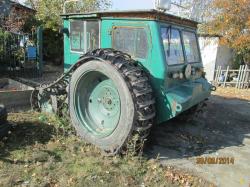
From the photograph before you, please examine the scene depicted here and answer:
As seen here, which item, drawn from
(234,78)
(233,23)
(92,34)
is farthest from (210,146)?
(233,23)

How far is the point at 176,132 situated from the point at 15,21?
8.96m

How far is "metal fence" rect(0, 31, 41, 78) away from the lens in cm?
915

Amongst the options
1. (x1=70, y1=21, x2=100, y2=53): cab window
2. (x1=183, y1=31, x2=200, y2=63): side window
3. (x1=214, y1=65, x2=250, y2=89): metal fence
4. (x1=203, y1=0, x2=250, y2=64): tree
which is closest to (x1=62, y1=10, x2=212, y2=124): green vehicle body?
(x1=70, y1=21, x2=100, y2=53): cab window

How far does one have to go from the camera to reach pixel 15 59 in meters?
9.51

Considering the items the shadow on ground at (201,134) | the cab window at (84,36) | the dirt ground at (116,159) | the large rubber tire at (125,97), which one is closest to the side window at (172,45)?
the large rubber tire at (125,97)

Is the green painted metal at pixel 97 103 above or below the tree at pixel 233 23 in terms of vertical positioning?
below

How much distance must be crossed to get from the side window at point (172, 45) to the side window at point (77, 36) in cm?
168

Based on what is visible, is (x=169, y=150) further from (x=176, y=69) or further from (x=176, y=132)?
(x=176, y=69)

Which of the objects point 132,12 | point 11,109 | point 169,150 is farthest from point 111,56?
point 11,109

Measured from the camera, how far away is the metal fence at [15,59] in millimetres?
9148

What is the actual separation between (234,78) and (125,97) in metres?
11.9

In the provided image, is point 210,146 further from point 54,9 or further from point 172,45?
point 54,9
